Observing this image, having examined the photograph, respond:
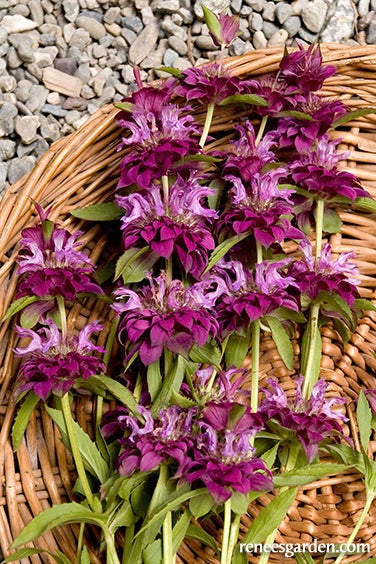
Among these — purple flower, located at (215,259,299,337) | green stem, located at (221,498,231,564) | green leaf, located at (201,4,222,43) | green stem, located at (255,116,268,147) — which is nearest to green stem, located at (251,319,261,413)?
purple flower, located at (215,259,299,337)

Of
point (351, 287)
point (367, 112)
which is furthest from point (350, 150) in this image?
point (351, 287)

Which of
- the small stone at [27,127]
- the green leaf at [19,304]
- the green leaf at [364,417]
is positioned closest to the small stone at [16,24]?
the small stone at [27,127]

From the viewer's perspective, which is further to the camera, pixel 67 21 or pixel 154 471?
pixel 67 21

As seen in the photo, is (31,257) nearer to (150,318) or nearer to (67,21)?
(150,318)

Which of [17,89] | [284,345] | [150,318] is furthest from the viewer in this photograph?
[17,89]

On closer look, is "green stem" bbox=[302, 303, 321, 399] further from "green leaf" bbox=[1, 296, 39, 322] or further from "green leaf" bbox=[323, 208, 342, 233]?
"green leaf" bbox=[1, 296, 39, 322]

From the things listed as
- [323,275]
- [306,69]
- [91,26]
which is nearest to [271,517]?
[323,275]

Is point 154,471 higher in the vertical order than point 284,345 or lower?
lower
